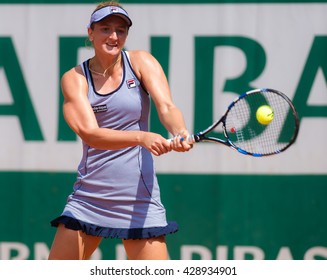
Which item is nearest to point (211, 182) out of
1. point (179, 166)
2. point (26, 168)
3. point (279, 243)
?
point (179, 166)

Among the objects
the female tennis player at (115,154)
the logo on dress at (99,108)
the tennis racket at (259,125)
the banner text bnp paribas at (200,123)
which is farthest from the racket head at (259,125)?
the logo on dress at (99,108)

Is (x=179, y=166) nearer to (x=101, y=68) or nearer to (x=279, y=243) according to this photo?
(x=279, y=243)

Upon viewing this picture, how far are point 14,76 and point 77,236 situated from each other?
1757mm

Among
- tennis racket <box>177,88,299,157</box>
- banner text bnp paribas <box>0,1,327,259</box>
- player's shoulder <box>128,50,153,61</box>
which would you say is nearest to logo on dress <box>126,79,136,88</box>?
player's shoulder <box>128,50,153,61</box>

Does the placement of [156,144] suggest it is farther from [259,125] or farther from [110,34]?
[259,125]

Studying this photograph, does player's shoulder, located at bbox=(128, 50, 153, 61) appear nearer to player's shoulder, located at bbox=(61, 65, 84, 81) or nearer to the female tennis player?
the female tennis player

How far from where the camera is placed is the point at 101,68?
3.48 metres

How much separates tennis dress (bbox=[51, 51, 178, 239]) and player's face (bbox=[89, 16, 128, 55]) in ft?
0.32

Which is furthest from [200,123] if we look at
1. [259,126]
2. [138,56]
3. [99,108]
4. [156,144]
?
[156,144]

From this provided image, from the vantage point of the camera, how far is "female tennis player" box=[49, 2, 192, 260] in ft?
11.1

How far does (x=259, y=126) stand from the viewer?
4.38 meters

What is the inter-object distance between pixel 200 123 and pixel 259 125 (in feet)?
1.72
